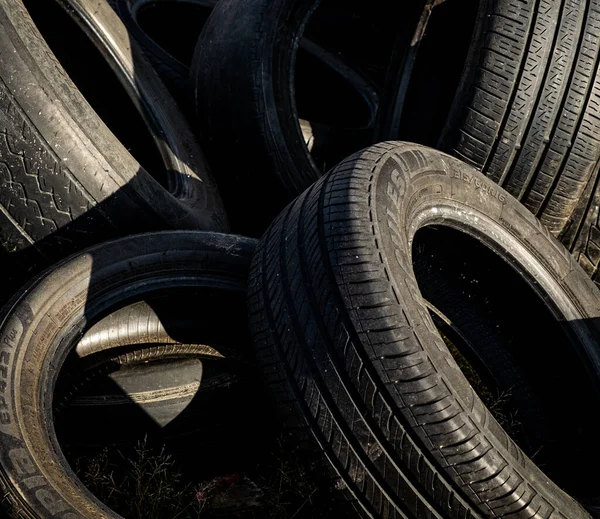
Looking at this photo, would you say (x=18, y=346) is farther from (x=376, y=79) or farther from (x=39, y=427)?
(x=376, y=79)

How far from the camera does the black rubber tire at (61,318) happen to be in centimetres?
197

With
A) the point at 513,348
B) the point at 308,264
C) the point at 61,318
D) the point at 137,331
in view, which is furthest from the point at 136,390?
the point at 513,348

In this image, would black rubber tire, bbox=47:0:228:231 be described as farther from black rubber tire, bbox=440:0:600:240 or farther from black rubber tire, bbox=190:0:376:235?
black rubber tire, bbox=440:0:600:240

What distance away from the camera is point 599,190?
3775mm

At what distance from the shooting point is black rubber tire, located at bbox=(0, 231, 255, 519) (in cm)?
197

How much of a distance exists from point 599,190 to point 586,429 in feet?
4.32

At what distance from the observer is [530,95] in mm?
3447

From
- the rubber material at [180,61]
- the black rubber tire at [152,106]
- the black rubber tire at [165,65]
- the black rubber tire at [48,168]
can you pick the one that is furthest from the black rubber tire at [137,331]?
the black rubber tire at [165,65]

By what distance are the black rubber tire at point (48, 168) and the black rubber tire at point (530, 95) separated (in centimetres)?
170

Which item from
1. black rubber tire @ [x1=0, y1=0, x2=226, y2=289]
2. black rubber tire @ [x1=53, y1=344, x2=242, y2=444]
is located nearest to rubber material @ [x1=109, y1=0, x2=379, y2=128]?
black rubber tire @ [x1=0, y1=0, x2=226, y2=289]

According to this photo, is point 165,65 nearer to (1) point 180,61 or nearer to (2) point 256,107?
(1) point 180,61

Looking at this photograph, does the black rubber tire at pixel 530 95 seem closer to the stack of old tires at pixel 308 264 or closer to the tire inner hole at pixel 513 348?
the stack of old tires at pixel 308 264

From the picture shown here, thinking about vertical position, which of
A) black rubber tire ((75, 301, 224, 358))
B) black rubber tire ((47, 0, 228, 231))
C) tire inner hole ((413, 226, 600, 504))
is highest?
black rubber tire ((47, 0, 228, 231))

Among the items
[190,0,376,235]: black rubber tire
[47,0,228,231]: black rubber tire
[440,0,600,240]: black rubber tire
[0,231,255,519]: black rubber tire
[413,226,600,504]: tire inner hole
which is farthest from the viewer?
[190,0,376,235]: black rubber tire
